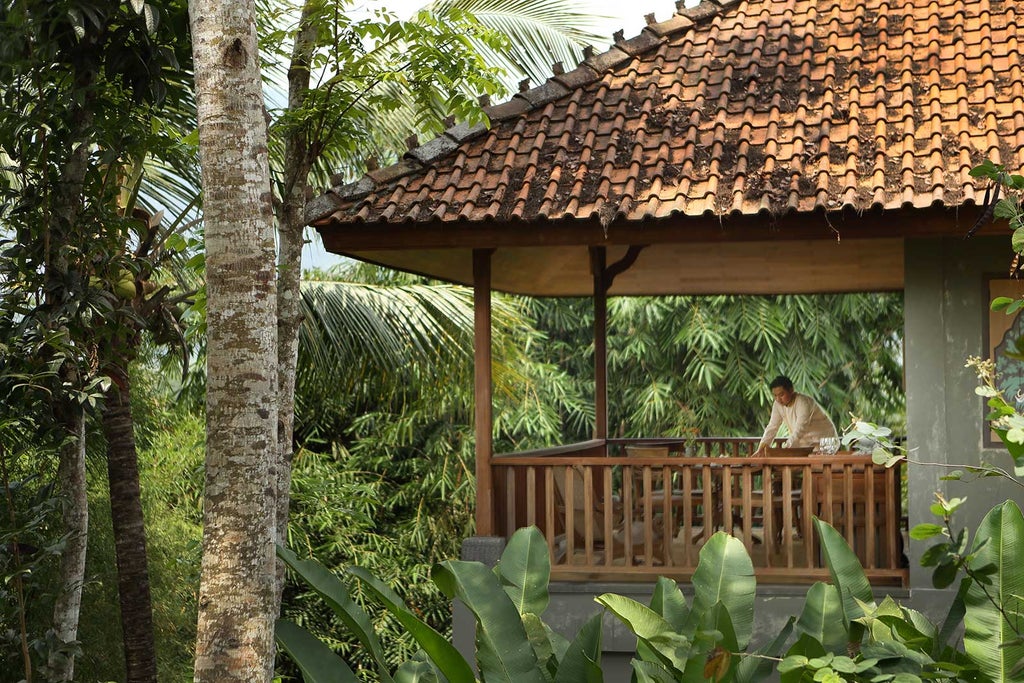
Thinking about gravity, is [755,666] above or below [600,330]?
below

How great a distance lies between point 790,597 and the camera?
273 inches

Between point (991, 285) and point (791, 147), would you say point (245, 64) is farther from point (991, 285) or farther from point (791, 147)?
point (991, 285)

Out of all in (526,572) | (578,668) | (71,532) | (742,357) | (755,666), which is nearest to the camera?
(578,668)

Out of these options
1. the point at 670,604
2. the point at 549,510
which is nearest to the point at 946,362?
the point at 549,510

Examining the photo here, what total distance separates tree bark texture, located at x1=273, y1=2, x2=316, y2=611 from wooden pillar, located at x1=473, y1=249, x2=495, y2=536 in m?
1.18

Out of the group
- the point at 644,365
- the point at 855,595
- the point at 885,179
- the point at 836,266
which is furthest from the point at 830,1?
the point at 644,365

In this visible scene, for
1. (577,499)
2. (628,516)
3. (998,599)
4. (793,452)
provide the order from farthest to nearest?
(793,452) < (577,499) < (628,516) < (998,599)

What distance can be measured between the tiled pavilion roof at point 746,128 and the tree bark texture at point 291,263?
0.36 meters

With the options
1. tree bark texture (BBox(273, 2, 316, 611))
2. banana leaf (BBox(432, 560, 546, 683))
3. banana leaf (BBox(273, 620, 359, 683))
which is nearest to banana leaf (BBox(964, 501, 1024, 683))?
banana leaf (BBox(432, 560, 546, 683))

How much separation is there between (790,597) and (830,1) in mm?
4854

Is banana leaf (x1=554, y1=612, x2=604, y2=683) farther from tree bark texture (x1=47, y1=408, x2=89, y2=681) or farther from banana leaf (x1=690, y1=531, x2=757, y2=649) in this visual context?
tree bark texture (x1=47, y1=408, x2=89, y2=681)

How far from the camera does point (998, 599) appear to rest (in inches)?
141

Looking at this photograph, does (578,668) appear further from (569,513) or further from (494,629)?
(569,513)

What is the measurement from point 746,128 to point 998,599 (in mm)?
4446
